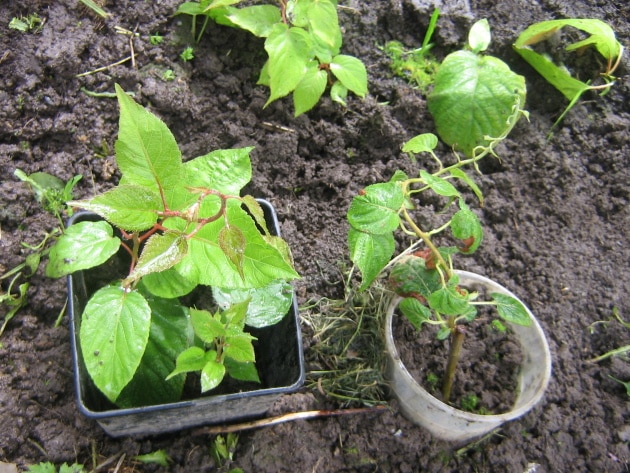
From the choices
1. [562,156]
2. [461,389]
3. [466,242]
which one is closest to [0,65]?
[466,242]

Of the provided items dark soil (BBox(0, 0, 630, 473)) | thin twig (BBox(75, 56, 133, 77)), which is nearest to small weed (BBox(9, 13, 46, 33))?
dark soil (BBox(0, 0, 630, 473))

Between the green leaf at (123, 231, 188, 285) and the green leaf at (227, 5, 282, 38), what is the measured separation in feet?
2.42

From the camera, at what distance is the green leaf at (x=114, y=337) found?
89 cm

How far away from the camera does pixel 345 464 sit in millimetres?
1240

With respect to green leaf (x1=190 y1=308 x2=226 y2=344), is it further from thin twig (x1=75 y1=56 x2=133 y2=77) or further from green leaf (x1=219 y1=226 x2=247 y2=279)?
thin twig (x1=75 y1=56 x2=133 y2=77)

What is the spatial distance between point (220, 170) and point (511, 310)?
26.6 inches

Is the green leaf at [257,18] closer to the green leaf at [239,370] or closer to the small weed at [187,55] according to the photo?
the small weed at [187,55]

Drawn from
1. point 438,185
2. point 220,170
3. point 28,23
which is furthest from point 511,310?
point 28,23

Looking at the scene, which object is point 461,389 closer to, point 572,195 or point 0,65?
point 572,195

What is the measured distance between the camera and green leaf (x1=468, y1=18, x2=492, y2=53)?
1578 millimetres

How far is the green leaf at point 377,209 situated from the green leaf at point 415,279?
200 mm

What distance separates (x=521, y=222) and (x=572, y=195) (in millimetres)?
188

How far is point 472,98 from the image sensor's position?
155 centimetres

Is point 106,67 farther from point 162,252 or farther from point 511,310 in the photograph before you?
point 511,310
